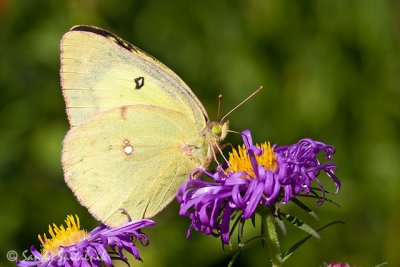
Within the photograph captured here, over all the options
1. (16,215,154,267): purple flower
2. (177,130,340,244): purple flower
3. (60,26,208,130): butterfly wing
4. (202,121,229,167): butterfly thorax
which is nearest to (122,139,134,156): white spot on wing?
(60,26,208,130): butterfly wing

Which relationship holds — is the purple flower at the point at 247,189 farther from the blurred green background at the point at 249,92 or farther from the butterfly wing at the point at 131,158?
the blurred green background at the point at 249,92

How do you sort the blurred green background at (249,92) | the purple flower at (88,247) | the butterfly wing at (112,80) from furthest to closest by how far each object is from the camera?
1. the blurred green background at (249,92)
2. the butterfly wing at (112,80)
3. the purple flower at (88,247)

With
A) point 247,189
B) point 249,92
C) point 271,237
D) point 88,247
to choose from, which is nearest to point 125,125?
point 88,247

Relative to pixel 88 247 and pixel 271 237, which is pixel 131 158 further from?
pixel 271 237

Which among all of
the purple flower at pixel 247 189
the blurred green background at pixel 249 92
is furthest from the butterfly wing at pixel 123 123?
the blurred green background at pixel 249 92

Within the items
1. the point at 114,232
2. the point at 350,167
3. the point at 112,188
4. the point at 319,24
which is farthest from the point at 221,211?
the point at 319,24

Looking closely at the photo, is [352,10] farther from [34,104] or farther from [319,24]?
[34,104]

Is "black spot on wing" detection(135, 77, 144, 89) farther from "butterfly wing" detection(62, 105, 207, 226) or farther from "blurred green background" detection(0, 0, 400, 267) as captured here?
"blurred green background" detection(0, 0, 400, 267)
